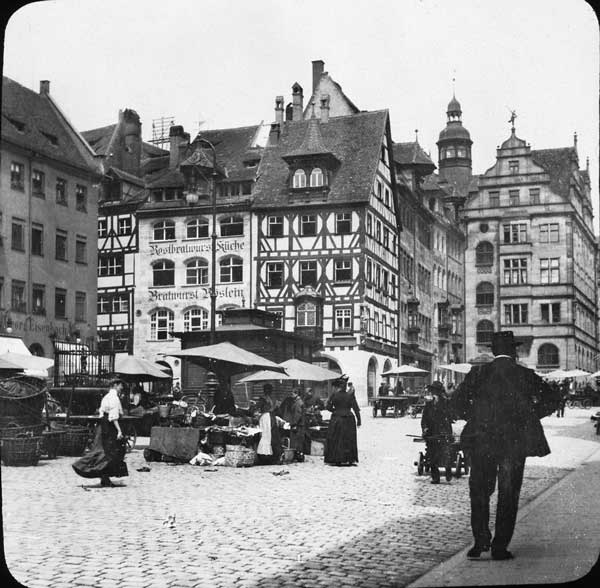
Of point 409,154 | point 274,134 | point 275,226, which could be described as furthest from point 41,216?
point 409,154

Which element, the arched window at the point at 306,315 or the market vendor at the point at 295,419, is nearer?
the market vendor at the point at 295,419

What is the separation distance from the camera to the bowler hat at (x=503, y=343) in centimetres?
749

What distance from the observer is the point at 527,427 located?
739cm

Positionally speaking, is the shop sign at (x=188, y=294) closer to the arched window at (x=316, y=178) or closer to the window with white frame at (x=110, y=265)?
the window with white frame at (x=110, y=265)

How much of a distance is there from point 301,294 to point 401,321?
6.58m

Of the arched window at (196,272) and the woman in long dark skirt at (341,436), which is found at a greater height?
the arched window at (196,272)

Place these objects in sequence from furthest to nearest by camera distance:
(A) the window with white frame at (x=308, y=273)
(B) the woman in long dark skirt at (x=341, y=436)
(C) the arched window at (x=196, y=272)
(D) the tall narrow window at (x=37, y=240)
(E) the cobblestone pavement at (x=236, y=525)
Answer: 1. (C) the arched window at (x=196, y=272)
2. (A) the window with white frame at (x=308, y=273)
3. (B) the woman in long dark skirt at (x=341, y=436)
4. (D) the tall narrow window at (x=37, y=240)
5. (E) the cobblestone pavement at (x=236, y=525)

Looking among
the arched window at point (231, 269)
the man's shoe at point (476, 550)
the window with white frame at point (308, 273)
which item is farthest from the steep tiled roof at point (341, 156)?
the man's shoe at point (476, 550)

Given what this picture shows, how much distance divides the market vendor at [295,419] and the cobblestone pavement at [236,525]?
2067 mm

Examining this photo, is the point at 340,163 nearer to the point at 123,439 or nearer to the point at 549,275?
the point at 123,439

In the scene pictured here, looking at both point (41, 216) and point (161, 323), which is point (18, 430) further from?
point (161, 323)

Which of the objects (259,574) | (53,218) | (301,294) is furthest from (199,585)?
(301,294)

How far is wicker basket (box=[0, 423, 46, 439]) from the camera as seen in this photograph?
15.4 metres

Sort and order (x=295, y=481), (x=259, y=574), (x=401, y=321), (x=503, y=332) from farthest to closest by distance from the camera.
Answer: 1. (x=401, y=321)
2. (x=295, y=481)
3. (x=503, y=332)
4. (x=259, y=574)
